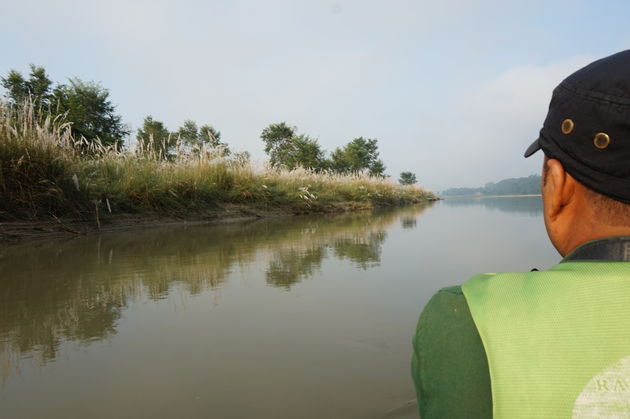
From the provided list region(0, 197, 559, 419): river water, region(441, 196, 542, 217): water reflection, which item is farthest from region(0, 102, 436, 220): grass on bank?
region(441, 196, 542, 217): water reflection

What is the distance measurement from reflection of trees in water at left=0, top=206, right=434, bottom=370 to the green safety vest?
4.03ft

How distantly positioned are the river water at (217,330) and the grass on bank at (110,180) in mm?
1127

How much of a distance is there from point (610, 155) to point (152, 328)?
1.37 m

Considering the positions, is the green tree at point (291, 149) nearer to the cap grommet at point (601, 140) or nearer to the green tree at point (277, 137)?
the green tree at point (277, 137)

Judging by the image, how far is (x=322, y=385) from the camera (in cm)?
92

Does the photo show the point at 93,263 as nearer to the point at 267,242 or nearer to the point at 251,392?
the point at 267,242

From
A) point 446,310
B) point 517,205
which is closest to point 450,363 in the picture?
point 446,310

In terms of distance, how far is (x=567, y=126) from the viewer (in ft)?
1.82

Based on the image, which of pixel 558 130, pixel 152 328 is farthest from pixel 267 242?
pixel 558 130

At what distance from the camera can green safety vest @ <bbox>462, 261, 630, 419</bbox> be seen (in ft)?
1.23

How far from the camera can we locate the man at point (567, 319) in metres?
0.38

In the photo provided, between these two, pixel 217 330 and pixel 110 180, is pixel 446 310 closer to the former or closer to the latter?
pixel 217 330

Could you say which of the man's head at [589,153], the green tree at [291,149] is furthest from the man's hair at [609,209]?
the green tree at [291,149]

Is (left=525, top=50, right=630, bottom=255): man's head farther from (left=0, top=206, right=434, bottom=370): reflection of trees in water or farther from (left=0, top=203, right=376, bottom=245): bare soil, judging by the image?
(left=0, top=203, right=376, bottom=245): bare soil
